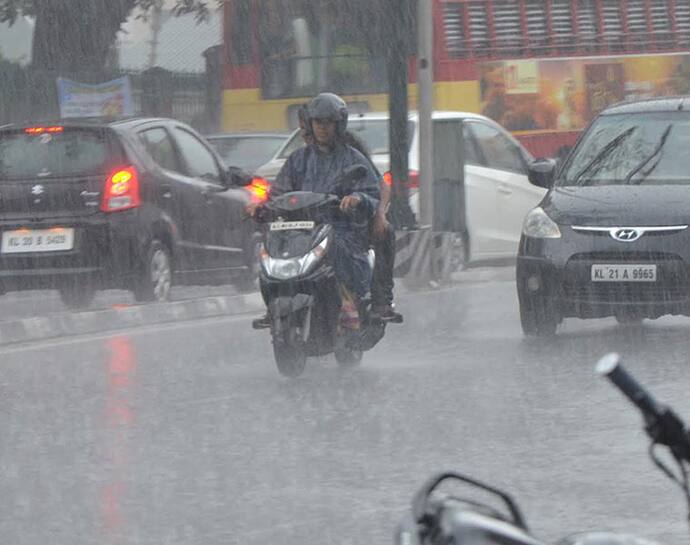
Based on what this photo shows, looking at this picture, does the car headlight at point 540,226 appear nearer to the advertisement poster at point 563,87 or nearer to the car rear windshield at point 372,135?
the car rear windshield at point 372,135

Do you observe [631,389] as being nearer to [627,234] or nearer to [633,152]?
[627,234]

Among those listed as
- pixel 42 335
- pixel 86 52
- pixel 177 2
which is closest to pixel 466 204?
pixel 42 335

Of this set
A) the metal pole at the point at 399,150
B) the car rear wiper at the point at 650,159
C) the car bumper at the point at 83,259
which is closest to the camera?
the car rear wiper at the point at 650,159

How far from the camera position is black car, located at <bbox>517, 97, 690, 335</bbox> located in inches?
484

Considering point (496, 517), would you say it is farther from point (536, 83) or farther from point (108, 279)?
point (536, 83)

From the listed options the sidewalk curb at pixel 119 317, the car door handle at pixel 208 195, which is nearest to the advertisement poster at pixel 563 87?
the car door handle at pixel 208 195

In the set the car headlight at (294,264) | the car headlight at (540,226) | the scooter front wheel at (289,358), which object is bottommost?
the scooter front wheel at (289,358)

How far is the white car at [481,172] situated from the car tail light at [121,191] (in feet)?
12.5

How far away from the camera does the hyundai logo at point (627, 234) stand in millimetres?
12336

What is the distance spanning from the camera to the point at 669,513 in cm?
689

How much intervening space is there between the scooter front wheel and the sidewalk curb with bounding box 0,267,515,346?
9.38 feet

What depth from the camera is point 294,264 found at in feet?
35.8

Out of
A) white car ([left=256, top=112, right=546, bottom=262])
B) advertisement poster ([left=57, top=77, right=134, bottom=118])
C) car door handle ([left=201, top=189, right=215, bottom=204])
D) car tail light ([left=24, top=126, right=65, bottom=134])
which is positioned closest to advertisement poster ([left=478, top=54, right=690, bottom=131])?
advertisement poster ([left=57, top=77, right=134, bottom=118])

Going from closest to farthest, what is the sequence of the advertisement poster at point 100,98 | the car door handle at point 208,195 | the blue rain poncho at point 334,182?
the blue rain poncho at point 334,182, the car door handle at point 208,195, the advertisement poster at point 100,98
